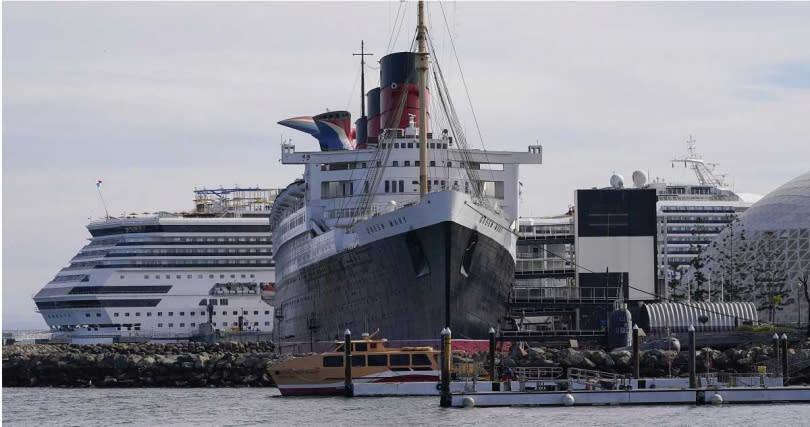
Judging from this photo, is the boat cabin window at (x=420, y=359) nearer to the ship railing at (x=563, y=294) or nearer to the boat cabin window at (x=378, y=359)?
the boat cabin window at (x=378, y=359)

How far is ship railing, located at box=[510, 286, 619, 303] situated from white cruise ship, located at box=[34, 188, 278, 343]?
49.0 metres

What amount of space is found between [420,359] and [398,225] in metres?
9.35

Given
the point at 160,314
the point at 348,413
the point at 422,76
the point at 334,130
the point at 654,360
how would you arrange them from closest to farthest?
the point at 348,413, the point at 654,360, the point at 422,76, the point at 334,130, the point at 160,314

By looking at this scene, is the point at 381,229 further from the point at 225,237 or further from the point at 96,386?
the point at 225,237

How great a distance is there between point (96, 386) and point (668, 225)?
9293 centimetres

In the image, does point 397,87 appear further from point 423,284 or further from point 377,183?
point 423,284

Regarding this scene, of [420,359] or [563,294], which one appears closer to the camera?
[420,359]

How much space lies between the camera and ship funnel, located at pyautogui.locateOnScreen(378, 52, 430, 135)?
237 ft

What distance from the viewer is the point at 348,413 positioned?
44.7 meters

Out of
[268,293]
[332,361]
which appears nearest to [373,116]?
[332,361]


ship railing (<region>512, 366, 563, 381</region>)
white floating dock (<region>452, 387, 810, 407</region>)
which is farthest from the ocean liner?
white floating dock (<region>452, 387, 810, 407</region>)

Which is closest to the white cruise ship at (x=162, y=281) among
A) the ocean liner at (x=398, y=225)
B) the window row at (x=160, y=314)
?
the window row at (x=160, y=314)

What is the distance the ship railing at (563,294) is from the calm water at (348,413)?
21.5m

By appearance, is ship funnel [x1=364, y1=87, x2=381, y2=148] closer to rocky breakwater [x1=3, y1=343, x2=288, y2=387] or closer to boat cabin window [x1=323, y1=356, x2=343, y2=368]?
rocky breakwater [x1=3, y1=343, x2=288, y2=387]
